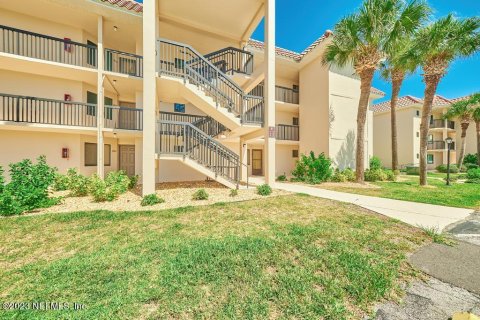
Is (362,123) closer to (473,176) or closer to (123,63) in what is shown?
(473,176)

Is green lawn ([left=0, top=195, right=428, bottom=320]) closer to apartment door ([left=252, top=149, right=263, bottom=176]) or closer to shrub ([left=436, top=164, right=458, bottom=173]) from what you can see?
apartment door ([left=252, top=149, right=263, bottom=176])

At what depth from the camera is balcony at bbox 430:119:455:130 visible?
27.6 meters

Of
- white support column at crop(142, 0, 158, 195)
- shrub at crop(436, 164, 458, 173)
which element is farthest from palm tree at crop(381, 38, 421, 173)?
white support column at crop(142, 0, 158, 195)

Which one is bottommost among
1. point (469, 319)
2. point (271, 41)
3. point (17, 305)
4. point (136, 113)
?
point (17, 305)

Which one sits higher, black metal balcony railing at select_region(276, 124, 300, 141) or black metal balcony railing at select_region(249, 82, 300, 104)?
black metal balcony railing at select_region(249, 82, 300, 104)

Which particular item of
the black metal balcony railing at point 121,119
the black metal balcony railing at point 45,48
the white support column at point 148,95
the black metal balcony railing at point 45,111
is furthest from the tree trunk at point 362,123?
the black metal balcony railing at point 45,48

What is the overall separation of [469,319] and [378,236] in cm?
245

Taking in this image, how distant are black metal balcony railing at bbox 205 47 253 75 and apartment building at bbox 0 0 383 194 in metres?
0.06

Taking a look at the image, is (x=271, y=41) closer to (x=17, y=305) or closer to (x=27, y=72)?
(x=17, y=305)

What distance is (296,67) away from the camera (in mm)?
17328

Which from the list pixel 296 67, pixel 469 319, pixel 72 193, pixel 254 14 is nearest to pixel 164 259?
pixel 469 319

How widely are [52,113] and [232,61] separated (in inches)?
401

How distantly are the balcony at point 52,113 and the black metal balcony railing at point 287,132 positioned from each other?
10679mm

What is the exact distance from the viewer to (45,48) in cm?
1088
